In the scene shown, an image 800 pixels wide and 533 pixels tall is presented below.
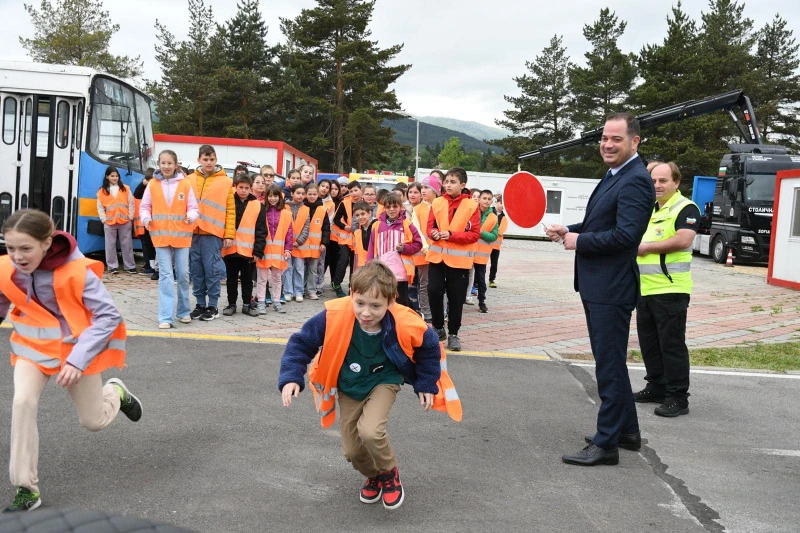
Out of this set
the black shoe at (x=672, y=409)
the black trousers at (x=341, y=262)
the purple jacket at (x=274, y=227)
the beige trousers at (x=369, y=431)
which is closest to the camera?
the beige trousers at (x=369, y=431)

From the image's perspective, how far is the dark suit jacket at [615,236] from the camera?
4711mm

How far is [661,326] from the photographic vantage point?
619cm

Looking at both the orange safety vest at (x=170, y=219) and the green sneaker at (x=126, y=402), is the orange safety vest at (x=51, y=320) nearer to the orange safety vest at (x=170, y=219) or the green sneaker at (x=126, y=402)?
the green sneaker at (x=126, y=402)

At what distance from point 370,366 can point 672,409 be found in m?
3.26

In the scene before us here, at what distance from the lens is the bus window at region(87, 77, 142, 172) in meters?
13.5

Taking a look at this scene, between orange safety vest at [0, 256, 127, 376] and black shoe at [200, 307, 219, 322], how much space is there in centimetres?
548

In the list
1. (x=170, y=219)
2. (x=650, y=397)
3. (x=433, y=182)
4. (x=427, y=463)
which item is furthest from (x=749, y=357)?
(x=170, y=219)

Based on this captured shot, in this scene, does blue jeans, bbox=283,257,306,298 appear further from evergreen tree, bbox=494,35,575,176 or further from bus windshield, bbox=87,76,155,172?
evergreen tree, bbox=494,35,575,176

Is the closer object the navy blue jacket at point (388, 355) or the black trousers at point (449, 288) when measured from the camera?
the navy blue jacket at point (388, 355)

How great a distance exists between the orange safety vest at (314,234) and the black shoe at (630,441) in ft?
23.6

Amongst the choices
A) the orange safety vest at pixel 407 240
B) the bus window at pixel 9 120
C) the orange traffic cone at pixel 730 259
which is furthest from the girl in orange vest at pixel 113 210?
the orange traffic cone at pixel 730 259

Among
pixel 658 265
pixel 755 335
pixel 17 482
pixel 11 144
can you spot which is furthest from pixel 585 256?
pixel 11 144

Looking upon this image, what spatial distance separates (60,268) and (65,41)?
170 feet

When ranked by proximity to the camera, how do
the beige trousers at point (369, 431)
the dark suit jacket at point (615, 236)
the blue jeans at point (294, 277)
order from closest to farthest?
the beige trousers at point (369, 431), the dark suit jacket at point (615, 236), the blue jeans at point (294, 277)
